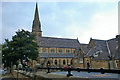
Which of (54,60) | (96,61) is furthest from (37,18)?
(96,61)

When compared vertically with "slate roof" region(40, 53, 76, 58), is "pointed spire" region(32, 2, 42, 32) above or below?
above

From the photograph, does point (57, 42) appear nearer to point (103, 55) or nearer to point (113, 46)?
point (103, 55)

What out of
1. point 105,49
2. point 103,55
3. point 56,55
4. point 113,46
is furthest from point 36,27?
point 113,46

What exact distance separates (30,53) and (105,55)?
20866 millimetres

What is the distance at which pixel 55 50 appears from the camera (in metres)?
67.1

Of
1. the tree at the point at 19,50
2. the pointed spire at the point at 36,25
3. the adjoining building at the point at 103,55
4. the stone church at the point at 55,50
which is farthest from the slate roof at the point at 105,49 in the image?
the pointed spire at the point at 36,25

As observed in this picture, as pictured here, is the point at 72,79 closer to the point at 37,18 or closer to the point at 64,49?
the point at 64,49

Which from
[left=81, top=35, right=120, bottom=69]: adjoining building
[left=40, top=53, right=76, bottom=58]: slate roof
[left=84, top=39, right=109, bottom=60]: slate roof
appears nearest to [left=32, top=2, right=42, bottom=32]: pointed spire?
[left=40, top=53, right=76, bottom=58]: slate roof

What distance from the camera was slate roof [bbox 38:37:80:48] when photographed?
217 ft

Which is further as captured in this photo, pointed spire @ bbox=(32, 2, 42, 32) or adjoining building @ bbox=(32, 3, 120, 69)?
pointed spire @ bbox=(32, 2, 42, 32)

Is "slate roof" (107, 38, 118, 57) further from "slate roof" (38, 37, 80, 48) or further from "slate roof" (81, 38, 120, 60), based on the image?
"slate roof" (38, 37, 80, 48)

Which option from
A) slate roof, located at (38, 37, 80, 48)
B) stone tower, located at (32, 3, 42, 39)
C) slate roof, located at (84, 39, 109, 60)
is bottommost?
slate roof, located at (84, 39, 109, 60)

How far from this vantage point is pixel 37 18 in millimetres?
75812

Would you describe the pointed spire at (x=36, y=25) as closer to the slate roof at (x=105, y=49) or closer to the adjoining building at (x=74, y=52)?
the adjoining building at (x=74, y=52)
